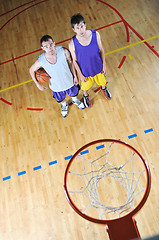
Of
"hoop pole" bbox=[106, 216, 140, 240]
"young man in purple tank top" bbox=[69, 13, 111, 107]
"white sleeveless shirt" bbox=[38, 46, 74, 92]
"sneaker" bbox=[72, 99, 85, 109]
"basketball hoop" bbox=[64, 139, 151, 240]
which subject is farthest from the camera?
"sneaker" bbox=[72, 99, 85, 109]

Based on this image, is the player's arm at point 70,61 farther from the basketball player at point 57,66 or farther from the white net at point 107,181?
the white net at point 107,181

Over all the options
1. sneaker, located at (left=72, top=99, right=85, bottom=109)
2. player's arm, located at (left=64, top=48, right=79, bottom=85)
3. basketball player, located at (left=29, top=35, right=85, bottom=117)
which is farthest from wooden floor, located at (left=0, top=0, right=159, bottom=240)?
player's arm, located at (left=64, top=48, right=79, bottom=85)

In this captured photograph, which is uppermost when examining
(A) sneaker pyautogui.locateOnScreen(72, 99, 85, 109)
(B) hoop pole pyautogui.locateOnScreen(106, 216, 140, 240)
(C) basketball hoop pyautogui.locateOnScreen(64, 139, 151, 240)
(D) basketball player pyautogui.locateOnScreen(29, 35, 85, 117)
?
(D) basketball player pyautogui.locateOnScreen(29, 35, 85, 117)

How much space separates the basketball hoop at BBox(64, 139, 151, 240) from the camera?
11.0ft

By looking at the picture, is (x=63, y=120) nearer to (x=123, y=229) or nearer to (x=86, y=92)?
(x=86, y=92)

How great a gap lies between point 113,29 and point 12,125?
9.54 feet

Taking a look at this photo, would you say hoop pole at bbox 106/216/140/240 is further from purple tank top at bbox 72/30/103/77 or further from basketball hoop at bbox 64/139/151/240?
purple tank top at bbox 72/30/103/77

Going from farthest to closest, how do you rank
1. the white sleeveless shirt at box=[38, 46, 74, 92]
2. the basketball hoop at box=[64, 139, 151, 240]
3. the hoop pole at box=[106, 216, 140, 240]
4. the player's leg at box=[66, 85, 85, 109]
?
1. the player's leg at box=[66, 85, 85, 109]
2. the basketball hoop at box=[64, 139, 151, 240]
3. the white sleeveless shirt at box=[38, 46, 74, 92]
4. the hoop pole at box=[106, 216, 140, 240]

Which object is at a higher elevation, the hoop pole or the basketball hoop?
the basketball hoop

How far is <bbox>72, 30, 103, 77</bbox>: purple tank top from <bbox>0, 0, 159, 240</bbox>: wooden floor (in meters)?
0.85

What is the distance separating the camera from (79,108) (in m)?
4.20

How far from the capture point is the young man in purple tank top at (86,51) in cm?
289

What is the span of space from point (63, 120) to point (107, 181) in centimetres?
132

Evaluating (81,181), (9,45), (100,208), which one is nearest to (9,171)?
(81,181)
